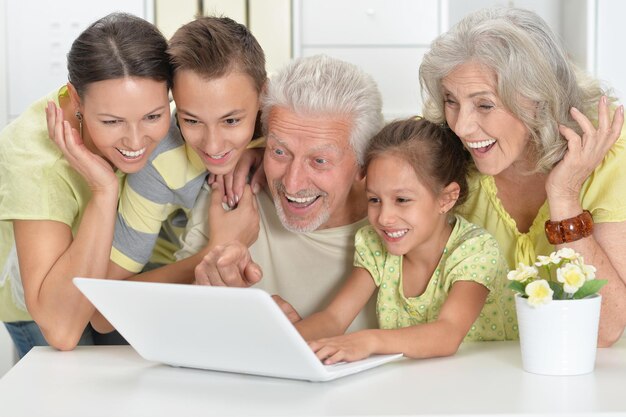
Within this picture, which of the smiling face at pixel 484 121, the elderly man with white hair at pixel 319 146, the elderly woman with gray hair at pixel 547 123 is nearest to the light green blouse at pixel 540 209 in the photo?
the elderly woman with gray hair at pixel 547 123

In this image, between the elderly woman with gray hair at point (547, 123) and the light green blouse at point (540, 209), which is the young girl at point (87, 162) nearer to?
the elderly woman with gray hair at point (547, 123)

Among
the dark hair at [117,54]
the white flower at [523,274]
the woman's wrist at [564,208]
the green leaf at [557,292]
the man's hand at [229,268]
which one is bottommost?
the man's hand at [229,268]

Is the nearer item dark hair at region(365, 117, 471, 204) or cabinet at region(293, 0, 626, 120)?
dark hair at region(365, 117, 471, 204)

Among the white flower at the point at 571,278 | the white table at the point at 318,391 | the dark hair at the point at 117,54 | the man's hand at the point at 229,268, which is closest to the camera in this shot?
the white table at the point at 318,391

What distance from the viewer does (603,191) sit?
6.00 ft

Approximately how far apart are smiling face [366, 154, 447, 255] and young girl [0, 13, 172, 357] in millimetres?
448

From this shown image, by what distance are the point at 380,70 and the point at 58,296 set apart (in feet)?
6.78

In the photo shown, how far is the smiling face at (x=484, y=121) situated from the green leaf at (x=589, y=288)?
1.32 feet

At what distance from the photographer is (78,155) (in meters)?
1.88

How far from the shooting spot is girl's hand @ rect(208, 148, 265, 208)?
210 centimetres

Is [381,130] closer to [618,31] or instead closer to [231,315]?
[231,315]

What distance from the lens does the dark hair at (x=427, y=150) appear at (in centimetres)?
188

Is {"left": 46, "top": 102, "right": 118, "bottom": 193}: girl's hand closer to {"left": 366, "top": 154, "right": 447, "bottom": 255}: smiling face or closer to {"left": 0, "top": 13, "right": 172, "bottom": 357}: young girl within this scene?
{"left": 0, "top": 13, "right": 172, "bottom": 357}: young girl

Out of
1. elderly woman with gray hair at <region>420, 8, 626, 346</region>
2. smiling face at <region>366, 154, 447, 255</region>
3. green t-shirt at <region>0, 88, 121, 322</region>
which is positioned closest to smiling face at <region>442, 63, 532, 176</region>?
elderly woman with gray hair at <region>420, 8, 626, 346</region>
